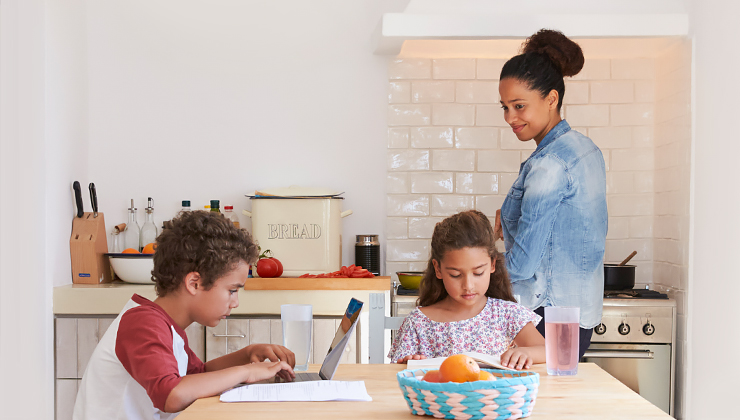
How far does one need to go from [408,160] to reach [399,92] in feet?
1.04

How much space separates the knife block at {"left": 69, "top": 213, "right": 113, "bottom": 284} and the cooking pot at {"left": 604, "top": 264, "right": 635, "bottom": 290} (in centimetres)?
214

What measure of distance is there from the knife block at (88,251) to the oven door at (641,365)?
205cm

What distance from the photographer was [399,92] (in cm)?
305

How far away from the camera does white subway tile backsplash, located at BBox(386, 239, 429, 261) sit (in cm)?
305

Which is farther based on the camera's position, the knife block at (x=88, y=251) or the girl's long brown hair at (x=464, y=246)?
the knife block at (x=88, y=251)

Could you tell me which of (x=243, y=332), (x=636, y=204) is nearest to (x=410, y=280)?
(x=243, y=332)

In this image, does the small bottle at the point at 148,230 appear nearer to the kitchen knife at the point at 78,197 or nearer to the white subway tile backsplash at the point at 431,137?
the kitchen knife at the point at 78,197

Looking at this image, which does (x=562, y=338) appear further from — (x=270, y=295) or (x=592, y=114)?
(x=592, y=114)

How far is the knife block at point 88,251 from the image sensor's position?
278cm

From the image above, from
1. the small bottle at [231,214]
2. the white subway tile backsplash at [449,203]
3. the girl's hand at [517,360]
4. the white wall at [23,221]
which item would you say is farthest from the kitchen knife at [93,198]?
the girl's hand at [517,360]

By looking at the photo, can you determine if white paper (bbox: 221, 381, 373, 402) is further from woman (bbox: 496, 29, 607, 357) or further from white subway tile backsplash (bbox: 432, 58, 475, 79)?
white subway tile backsplash (bbox: 432, 58, 475, 79)

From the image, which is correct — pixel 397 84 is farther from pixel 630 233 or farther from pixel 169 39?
pixel 630 233

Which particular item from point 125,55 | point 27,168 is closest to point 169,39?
point 125,55

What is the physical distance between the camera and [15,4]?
2449 mm
